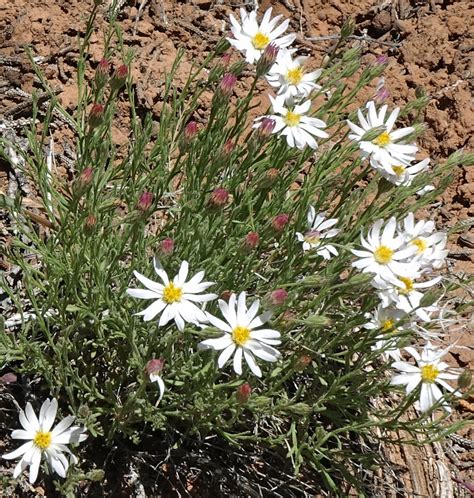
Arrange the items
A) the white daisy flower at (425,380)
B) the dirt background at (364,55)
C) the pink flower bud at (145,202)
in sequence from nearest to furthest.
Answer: the pink flower bud at (145,202), the white daisy flower at (425,380), the dirt background at (364,55)

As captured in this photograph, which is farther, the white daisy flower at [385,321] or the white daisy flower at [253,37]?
the white daisy flower at [253,37]

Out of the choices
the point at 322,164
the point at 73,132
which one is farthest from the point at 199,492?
the point at 73,132

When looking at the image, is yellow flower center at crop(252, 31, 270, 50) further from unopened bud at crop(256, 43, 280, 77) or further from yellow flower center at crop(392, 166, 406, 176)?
yellow flower center at crop(392, 166, 406, 176)

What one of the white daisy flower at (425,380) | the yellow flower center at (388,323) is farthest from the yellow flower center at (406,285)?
the white daisy flower at (425,380)

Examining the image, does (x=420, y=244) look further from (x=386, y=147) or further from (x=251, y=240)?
(x=251, y=240)

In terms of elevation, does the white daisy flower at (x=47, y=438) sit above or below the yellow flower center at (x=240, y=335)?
below

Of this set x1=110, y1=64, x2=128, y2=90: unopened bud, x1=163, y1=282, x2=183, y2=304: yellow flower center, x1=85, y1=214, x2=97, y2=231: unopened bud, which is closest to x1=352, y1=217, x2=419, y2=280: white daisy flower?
x1=163, y1=282, x2=183, y2=304: yellow flower center

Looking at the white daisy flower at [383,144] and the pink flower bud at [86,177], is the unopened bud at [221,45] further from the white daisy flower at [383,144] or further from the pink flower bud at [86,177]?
the pink flower bud at [86,177]

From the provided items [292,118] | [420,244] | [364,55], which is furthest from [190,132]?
[364,55]
